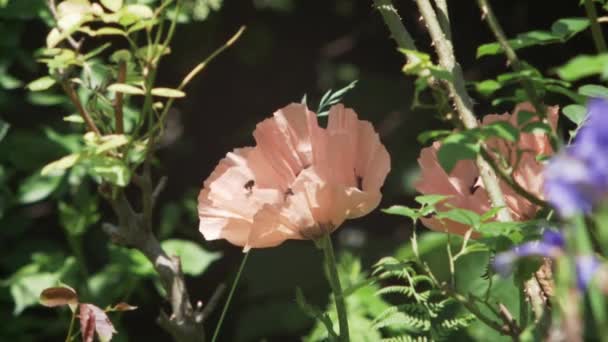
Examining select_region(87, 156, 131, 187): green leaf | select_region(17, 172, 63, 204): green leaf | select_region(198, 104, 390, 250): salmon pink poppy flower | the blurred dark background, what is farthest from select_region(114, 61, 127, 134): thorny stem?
the blurred dark background

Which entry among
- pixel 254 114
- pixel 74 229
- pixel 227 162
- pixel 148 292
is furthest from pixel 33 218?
pixel 227 162

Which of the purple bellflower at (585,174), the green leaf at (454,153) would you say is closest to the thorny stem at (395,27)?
the green leaf at (454,153)

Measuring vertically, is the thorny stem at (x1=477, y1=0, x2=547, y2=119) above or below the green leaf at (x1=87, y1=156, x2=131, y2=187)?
above

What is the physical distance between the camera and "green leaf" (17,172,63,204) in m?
2.00

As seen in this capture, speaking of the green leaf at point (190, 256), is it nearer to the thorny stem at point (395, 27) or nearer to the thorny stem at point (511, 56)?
the thorny stem at point (395, 27)

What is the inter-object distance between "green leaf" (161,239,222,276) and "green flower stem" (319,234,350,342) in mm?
884

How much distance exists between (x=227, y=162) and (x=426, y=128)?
4.74 ft

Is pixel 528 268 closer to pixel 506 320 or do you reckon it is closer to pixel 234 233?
pixel 506 320

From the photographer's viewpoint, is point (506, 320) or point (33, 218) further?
point (33, 218)

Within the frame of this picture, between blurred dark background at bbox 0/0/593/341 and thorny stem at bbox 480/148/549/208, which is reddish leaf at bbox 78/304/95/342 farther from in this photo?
blurred dark background at bbox 0/0/593/341

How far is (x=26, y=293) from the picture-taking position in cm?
189

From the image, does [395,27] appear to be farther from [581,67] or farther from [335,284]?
[581,67]

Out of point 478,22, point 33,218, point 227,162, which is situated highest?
point 227,162

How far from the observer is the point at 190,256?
6.31 feet
